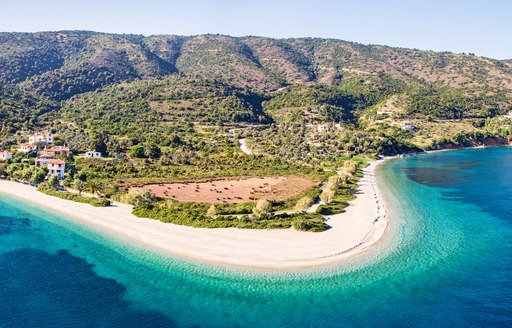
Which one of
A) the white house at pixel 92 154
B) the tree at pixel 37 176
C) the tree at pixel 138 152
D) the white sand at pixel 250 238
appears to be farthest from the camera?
the tree at pixel 138 152

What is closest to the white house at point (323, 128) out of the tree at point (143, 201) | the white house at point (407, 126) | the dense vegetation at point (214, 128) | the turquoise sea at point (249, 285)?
the dense vegetation at point (214, 128)

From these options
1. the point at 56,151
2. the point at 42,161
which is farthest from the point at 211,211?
the point at 56,151

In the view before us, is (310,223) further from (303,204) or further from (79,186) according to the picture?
(79,186)

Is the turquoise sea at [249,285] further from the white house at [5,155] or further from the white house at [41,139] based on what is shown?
the white house at [41,139]

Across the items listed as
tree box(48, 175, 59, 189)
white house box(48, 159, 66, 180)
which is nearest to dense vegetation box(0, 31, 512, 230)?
white house box(48, 159, 66, 180)

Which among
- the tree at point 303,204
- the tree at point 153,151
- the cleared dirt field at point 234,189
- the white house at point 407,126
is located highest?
the white house at point 407,126
